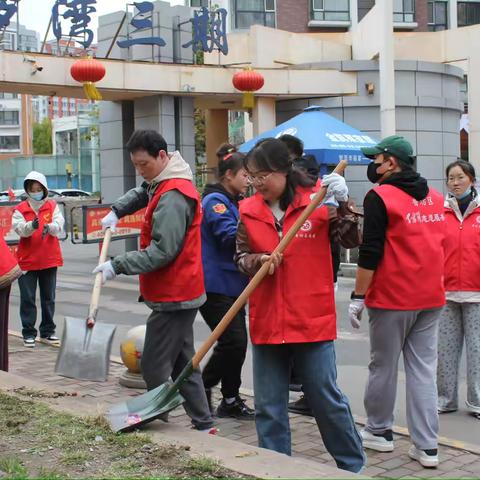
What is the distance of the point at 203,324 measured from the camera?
9656 mm

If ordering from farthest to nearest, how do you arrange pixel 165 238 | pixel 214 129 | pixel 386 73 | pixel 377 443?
1. pixel 214 129
2. pixel 386 73
3. pixel 377 443
4. pixel 165 238

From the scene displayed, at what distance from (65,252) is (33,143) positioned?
87527 mm

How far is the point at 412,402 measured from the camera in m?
4.66

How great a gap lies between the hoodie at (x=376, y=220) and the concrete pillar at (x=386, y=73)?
1210 centimetres

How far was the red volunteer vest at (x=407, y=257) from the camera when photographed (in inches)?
178

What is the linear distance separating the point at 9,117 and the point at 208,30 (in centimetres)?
8920

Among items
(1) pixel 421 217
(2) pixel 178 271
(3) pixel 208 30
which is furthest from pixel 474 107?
(2) pixel 178 271

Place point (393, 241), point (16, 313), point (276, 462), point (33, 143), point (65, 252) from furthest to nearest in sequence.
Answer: point (33, 143) < point (65, 252) < point (16, 313) < point (393, 241) < point (276, 462)

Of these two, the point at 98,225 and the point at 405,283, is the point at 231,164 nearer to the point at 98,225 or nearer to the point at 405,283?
the point at 405,283

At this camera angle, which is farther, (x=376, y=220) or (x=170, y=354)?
(x=170, y=354)

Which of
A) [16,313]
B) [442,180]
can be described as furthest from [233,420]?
[442,180]

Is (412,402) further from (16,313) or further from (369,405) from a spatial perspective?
(16,313)

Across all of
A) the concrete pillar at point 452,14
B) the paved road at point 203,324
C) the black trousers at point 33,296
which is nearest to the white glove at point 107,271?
the paved road at point 203,324

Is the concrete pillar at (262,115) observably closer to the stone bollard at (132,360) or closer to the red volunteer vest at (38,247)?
the red volunteer vest at (38,247)
